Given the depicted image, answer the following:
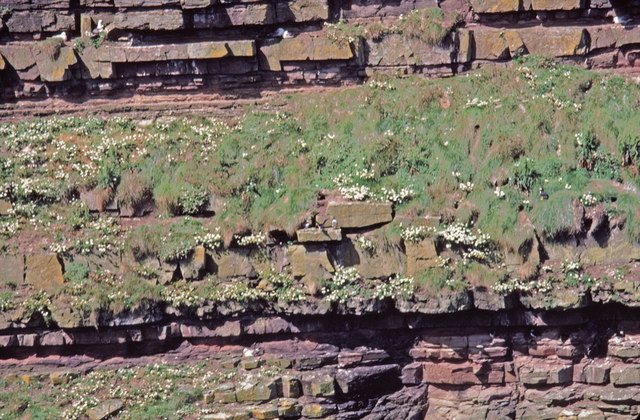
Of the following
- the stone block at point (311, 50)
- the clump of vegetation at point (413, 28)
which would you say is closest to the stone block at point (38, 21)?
the stone block at point (311, 50)

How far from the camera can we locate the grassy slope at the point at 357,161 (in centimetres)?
1645

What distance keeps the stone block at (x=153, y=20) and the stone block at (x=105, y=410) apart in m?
9.08

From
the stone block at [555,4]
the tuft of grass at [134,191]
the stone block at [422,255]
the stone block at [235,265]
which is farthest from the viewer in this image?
the stone block at [555,4]

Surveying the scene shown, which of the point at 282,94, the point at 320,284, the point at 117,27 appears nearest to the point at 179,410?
the point at 320,284

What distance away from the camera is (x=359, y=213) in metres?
16.3

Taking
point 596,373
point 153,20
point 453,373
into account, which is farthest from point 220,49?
point 596,373

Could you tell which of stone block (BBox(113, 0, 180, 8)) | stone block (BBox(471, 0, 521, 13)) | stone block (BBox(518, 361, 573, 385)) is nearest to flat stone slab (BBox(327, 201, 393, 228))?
stone block (BBox(518, 361, 573, 385))

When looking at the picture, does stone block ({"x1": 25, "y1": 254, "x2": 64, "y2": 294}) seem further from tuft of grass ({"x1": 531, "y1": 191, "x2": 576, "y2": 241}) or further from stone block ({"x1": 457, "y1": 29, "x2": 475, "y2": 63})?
stone block ({"x1": 457, "y1": 29, "x2": 475, "y2": 63})

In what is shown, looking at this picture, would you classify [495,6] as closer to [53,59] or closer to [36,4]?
[53,59]

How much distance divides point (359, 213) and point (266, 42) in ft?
18.9

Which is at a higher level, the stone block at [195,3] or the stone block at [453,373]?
the stone block at [195,3]

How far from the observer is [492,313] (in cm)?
1616

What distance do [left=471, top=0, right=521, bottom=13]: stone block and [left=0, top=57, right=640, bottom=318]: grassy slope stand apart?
140 cm

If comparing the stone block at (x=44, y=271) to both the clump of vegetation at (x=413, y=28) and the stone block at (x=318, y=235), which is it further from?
the clump of vegetation at (x=413, y=28)
